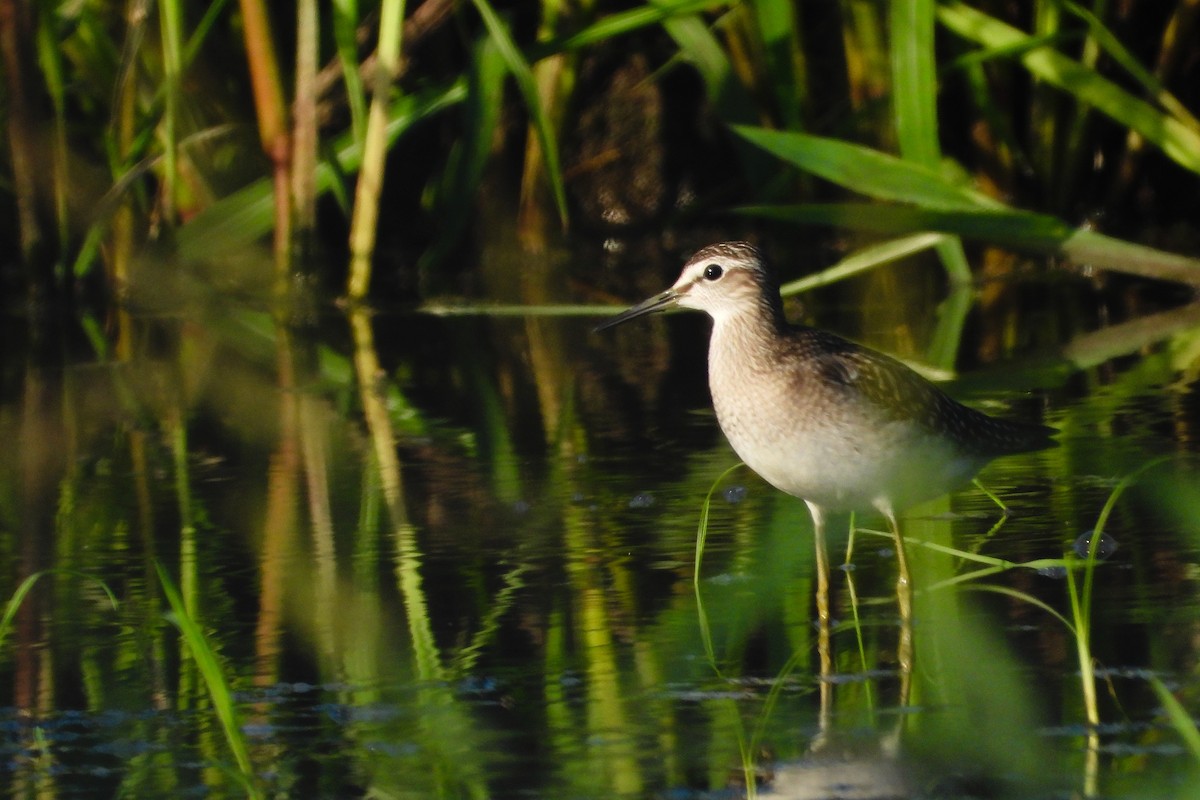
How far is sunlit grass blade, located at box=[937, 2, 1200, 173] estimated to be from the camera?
7.85 m

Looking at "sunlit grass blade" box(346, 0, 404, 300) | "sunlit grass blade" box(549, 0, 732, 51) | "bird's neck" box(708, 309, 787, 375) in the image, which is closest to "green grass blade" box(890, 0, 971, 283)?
"sunlit grass blade" box(549, 0, 732, 51)

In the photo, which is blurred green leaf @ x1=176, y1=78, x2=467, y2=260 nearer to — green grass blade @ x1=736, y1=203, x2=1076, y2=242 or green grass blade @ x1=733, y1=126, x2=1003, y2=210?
green grass blade @ x1=733, y1=126, x2=1003, y2=210

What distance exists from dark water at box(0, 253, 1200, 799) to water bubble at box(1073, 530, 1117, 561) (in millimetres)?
19

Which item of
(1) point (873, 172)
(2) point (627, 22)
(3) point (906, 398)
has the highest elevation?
(2) point (627, 22)

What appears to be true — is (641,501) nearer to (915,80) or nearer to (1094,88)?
(915,80)

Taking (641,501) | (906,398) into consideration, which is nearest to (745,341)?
(906,398)

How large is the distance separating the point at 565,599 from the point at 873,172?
251 centimetres

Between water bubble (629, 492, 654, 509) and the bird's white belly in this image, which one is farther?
water bubble (629, 492, 654, 509)

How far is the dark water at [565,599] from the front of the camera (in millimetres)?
3465

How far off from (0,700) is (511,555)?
1.45m

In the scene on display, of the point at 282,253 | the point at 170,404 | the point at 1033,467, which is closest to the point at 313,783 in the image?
the point at 1033,467

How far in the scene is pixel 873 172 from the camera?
21.3ft

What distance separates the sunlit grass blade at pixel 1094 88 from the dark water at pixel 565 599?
0.83 meters

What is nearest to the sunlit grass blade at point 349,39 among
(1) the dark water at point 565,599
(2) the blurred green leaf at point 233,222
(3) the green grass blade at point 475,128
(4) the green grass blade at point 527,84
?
(3) the green grass blade at point 475,128
